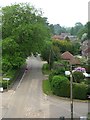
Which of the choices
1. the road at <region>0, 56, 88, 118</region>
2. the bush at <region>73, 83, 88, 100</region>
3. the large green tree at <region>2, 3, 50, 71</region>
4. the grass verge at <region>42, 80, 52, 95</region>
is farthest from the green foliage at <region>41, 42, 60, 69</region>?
the bush at <region>73, 83, 88, 100</region>

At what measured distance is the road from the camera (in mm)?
27969

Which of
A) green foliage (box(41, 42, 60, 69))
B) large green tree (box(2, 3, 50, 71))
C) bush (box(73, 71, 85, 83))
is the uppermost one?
large green tree (box(2, 3, 50, 71))

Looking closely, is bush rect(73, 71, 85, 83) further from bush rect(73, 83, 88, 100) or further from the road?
bush rect(73, 83, 88, 100)

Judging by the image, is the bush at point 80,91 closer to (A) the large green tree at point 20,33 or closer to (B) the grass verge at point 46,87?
(B) the grass verge at point 46,87

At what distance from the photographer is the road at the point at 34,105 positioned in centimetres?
2797

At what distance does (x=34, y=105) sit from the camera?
3123 cm

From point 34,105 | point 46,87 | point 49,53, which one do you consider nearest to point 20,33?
point 49,53

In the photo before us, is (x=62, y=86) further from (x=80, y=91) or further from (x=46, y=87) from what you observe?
(x=46, y=87)

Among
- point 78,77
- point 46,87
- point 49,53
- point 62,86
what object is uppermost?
point 49,53

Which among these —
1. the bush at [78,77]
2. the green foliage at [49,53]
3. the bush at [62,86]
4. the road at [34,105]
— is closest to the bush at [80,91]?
the bush at [62,86]

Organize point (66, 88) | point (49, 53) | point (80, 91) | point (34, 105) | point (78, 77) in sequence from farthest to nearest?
point (49, 53), point (78, 77), point (66, 88), point (80, 91), point (34, 105)

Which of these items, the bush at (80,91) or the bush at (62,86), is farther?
the bush at (62,86)

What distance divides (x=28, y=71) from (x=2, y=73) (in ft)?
27.0

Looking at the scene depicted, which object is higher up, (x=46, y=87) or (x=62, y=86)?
(x=62, y=86)
